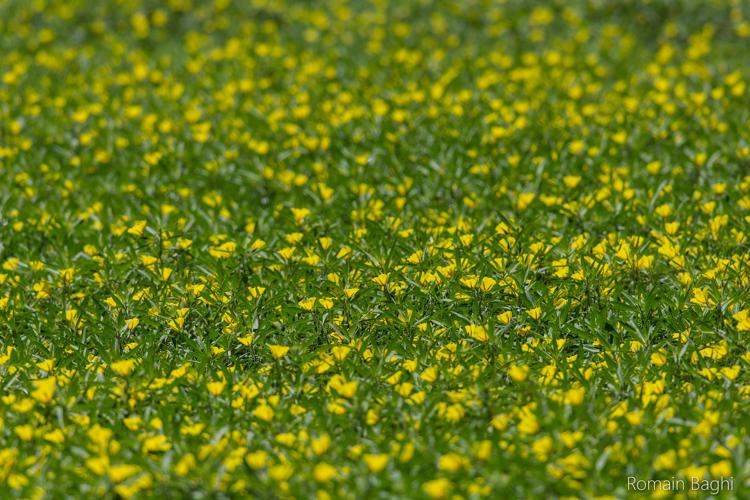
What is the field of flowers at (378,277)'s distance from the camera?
8.68ft

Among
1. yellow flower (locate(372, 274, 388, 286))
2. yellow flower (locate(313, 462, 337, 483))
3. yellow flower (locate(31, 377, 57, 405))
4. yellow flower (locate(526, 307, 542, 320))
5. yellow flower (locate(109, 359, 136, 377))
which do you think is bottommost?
yellow flower (locate(526, 307, 542, 320))

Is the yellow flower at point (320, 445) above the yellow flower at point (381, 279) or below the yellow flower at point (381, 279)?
above

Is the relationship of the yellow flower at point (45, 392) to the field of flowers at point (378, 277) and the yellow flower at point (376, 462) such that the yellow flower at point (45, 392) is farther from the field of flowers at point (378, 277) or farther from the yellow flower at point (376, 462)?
the yellow flower at point (376, 462)

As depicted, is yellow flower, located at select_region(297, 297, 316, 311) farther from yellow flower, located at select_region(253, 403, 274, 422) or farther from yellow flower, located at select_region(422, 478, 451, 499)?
yellow flower, located at select_region(422, 478, 451, 499)

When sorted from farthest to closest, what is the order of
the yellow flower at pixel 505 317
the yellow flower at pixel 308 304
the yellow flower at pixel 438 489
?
the yellow flower at pixel 308 304
the yellow flower at pixel 505 317
the yellow flower at pixel 438 489

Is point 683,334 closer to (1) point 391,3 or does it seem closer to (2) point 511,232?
(2) point 511,232

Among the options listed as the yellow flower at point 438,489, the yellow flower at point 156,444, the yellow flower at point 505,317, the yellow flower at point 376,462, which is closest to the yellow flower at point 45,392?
the yellow flower at point 156,444

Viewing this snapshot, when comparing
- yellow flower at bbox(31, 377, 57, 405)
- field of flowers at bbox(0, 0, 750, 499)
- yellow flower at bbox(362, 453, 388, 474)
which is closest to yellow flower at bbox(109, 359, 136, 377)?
field of flowers at bbox(0, 0, 750, 499)

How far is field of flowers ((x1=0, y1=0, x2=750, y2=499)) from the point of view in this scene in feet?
8.68

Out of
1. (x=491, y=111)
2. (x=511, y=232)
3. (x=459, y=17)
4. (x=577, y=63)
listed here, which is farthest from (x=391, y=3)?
(x=511, y=232)

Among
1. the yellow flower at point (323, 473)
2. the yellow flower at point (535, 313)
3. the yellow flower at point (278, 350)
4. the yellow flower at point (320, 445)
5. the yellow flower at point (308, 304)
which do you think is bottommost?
the yellow flower at point (535, 313)

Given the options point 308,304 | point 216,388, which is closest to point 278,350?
point 216,388

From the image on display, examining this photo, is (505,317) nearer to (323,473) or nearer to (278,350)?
(278,350)

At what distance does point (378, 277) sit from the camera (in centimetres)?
360
